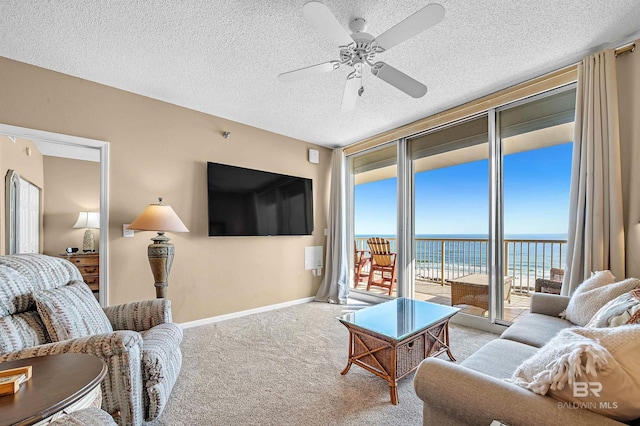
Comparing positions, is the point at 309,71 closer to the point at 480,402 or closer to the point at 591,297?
the point at 480,402

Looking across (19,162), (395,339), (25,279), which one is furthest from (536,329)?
(19,162)

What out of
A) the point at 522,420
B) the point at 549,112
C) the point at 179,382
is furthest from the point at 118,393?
the point at 549,112

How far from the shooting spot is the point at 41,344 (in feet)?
4.66

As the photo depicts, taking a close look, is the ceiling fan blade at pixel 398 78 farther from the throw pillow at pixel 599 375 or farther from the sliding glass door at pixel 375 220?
the sliding glass door at pixel 375 220

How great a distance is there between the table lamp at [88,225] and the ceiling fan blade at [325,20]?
2643 mm

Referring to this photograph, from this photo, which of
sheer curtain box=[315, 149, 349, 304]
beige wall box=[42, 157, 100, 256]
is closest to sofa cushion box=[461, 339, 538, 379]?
sheer curtain box=[315, 149, 349, 304]

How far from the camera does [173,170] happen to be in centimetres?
313

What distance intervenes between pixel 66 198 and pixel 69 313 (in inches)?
62.4

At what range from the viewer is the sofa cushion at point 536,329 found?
1.69 metres

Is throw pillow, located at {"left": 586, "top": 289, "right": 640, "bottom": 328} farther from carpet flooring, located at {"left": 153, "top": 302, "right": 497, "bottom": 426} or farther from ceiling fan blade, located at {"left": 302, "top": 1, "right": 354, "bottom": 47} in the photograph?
ceiling fan blade, located at {"left": 302, "top": 1, "right": 354, "bottom": 47}

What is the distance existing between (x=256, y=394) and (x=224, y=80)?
2.61 m

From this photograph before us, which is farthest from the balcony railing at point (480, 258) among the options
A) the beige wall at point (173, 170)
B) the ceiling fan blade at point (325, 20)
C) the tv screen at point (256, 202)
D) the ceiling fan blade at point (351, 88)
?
the ceiling fan blade at point (325, 20)

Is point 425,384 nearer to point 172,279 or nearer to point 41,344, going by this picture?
point 41,344

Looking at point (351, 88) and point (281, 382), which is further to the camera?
point (351, 88)
